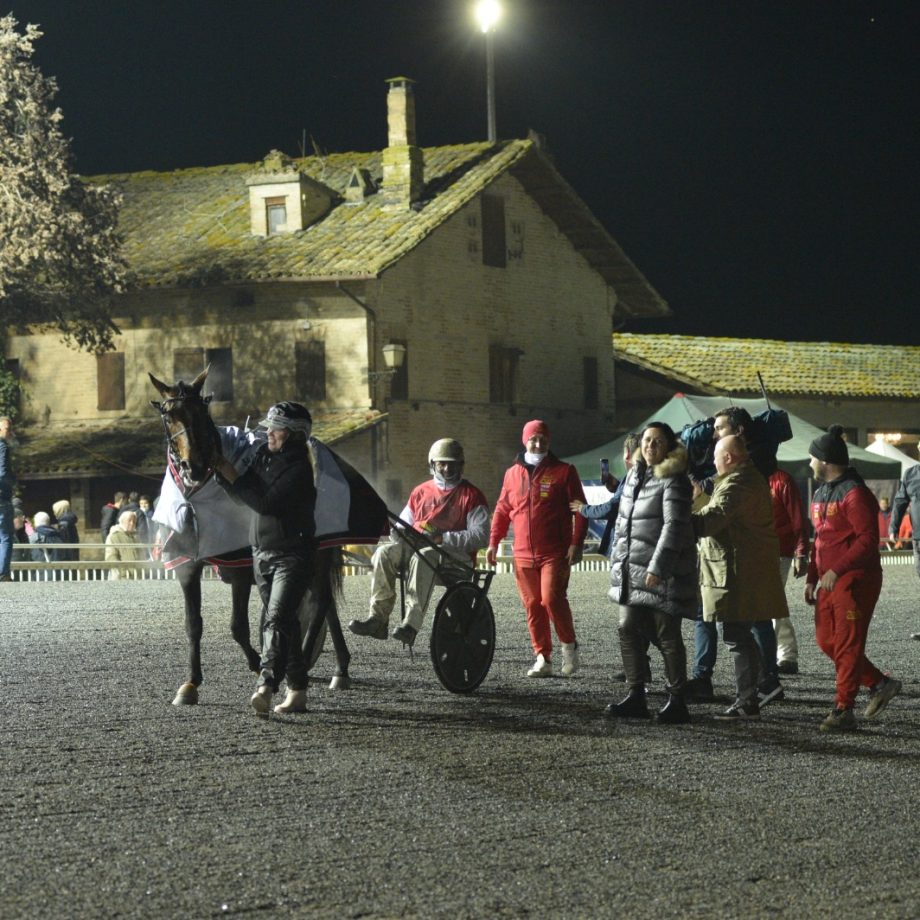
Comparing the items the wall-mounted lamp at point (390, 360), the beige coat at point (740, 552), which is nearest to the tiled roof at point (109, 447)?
the wall-mounted lamp at point (390, 360)

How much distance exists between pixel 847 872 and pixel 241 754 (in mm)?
3626

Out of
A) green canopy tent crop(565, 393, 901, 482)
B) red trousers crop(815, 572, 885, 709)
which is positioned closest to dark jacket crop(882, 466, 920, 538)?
red trousers crop(815, 572, 885, 709)

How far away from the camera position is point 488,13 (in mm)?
44344

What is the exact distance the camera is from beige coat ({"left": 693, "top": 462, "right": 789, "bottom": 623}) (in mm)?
10570

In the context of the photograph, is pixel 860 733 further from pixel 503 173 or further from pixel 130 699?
pixel 503 173

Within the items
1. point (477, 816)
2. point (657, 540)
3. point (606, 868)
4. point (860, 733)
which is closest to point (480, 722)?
point (657, 540)

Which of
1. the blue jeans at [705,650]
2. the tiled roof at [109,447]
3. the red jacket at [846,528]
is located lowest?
the blue jeans at [705,650]

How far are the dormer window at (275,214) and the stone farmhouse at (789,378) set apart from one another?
1211 cm

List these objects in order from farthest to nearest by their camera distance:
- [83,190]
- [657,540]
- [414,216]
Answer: [414,216] → [83,190] → [657,540]

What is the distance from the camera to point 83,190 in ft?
130

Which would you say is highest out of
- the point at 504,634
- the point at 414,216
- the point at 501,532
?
the point at 414,216

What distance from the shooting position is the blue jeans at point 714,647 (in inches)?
455

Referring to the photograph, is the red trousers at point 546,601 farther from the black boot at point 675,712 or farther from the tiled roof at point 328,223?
the tiled roof at point 328,223

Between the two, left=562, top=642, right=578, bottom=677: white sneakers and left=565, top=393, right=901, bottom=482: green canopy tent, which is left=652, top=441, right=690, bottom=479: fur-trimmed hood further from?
left=565, top=393, right=901, bottom=482: green canopy tent
